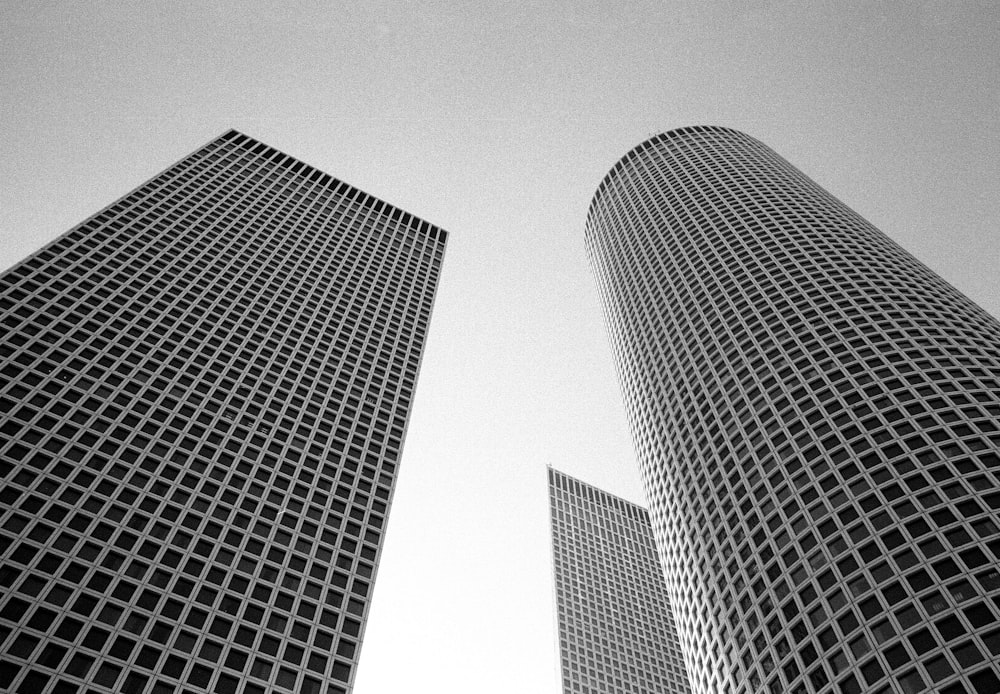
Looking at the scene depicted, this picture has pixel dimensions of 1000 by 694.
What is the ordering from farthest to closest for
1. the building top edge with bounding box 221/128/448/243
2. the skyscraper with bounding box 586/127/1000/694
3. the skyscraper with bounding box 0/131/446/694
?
1. the building top edge with bounding box 221/128/448/243
2. the skyscraper with bounding box 586/127/1000/694
3. the skyscraper with bounding box 0/131/446/694

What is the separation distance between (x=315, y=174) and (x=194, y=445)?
82.8 metres

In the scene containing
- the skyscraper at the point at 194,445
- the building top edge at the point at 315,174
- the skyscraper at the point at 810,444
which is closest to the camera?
the skyscraper at the point at 194,445

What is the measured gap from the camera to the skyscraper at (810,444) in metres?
61.3

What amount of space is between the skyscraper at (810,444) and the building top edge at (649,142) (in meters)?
37.0

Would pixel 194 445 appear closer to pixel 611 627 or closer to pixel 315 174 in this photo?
pixel 315 174

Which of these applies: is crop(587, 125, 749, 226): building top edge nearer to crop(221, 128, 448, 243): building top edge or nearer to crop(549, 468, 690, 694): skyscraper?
crop(221, 128, 448, 243): building top edge

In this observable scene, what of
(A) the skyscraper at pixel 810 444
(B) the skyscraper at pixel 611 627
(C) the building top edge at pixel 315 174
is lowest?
(B) the skyscraper at pixel 611 627

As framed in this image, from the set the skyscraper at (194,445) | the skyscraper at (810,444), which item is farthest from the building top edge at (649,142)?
the skyscraper at (194,445)

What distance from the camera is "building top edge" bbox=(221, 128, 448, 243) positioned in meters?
147

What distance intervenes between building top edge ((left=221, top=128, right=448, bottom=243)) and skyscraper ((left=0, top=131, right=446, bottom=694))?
77.6 ft

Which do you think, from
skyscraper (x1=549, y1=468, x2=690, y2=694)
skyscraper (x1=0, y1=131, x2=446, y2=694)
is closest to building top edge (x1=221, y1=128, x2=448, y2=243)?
skyscraper (x1=0, y1=131, x2=446, y2=694)

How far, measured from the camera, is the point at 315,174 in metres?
149

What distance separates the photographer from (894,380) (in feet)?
274

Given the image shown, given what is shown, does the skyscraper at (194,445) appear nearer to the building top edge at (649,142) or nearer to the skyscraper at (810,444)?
the skyscraper at (810,444)
